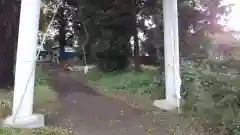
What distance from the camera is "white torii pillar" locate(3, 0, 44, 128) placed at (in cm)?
607

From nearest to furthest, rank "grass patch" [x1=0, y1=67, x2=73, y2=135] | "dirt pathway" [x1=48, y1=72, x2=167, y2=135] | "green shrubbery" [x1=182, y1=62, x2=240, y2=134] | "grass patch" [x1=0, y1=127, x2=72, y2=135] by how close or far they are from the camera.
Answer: "green shrubbery" [x1=182, y1=62, x2=240, y2=134] < "grass patch" [x1=0, y1=127, x2=72, y2=135] < "grass patch" [x1=0, y1=67, x2=73, y2=135] < "dirt pathway" [x1=48, y1=72, x2=167, y2=135]

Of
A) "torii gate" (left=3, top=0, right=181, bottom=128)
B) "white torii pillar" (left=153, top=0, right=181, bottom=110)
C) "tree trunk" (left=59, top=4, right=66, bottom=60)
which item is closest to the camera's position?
"torii gate" (left=3, top=0, right=181, bottom=128)

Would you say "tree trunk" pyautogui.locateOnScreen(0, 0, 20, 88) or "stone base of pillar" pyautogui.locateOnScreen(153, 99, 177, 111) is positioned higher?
"tree trunk" pyautogui.locateOnScreen(0, 0, 20, 88)

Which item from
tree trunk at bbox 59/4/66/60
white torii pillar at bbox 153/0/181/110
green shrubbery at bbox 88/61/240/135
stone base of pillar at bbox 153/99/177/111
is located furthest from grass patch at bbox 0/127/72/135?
tree trunk at bbox 59/4/66/60

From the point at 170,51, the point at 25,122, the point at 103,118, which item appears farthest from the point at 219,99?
the point at 170,51

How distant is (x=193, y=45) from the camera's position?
52.2ft

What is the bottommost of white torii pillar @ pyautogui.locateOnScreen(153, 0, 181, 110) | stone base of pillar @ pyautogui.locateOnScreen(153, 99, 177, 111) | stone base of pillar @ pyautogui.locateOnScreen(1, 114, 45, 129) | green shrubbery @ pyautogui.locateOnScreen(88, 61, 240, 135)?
stone base of pillar @ pyautogui.locateOnScreen(1, 114, 45, 129)

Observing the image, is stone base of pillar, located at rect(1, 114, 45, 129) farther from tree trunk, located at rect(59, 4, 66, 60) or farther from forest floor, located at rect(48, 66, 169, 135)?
tree trunk, located at rect(59, 4, 66, 60)

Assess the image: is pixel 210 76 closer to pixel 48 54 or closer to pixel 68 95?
pixel 68 95

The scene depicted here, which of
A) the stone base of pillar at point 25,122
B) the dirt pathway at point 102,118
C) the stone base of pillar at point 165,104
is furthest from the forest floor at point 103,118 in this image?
the stone base of pillar at point 165,104

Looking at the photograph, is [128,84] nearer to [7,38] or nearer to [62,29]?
[7,38]

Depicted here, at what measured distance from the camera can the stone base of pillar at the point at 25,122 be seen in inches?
232

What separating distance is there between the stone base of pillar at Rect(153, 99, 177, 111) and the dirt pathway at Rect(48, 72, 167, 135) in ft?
2.44

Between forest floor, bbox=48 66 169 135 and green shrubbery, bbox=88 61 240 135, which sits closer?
green shrubbery, bbox=88 61 240 135
